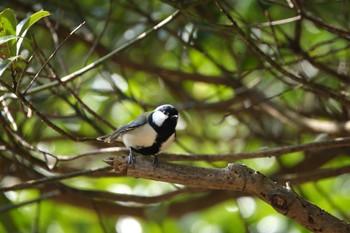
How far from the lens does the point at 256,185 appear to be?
233cm

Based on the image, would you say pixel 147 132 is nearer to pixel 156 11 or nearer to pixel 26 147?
pixel 26 147

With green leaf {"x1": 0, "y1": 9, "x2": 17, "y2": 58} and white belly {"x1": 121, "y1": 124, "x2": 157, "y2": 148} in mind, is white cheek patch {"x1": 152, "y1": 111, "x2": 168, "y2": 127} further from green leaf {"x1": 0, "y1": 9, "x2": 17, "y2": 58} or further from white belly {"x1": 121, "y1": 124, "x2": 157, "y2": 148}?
green leaf {"x1": 0, "y1": 9, "x2": 17, "y2": 58}

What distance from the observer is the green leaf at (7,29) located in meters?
2.32

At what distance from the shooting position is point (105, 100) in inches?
173

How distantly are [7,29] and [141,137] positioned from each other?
0.85m

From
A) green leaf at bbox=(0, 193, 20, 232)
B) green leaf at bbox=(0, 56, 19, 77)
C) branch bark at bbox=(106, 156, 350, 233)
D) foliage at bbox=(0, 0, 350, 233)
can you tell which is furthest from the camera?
green leaf at bbox=(0, 193, 20, 232)

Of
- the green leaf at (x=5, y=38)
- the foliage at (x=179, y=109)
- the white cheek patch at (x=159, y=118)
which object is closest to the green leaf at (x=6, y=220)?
the foliage at (x=179, y=109)

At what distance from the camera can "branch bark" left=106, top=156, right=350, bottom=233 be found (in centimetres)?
231

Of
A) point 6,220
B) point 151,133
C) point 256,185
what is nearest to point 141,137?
point 151,133

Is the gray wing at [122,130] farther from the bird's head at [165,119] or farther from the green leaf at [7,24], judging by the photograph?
the green leaf at [7,24]

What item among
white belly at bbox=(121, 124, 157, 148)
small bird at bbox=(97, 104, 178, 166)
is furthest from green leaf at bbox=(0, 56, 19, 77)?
white belly at bbox=(121, 124, 157, 148)

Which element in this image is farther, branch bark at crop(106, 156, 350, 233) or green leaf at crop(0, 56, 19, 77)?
branch bark at crop(106, 156, 350, 233)

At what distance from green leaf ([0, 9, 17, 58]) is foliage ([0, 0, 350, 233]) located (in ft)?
2.39

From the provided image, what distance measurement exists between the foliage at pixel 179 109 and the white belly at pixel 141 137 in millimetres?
188
